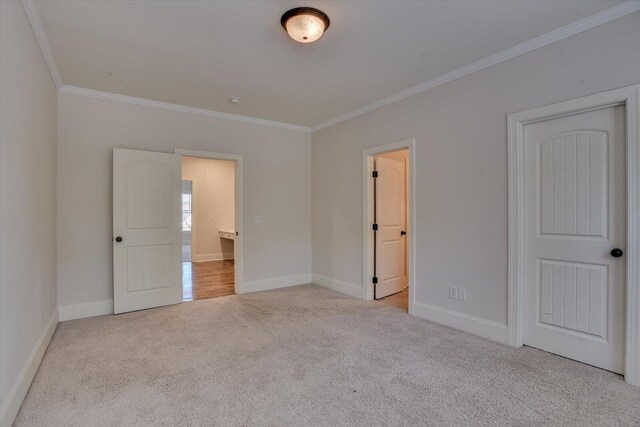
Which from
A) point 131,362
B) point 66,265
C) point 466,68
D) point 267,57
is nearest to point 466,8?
point 466,68

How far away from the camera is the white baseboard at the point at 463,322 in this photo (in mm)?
2998

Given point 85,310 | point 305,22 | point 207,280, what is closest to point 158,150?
point 85,310

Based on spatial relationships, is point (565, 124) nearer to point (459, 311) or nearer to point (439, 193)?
point (439, 193)

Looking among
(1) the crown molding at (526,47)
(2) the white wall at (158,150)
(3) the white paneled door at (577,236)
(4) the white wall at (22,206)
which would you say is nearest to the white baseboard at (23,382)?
(4) the white wall at (22,206)

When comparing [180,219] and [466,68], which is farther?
[180,219]

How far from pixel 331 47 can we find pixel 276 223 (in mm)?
2932

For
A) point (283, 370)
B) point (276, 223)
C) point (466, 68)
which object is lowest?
point (283, 370)

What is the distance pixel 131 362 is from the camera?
2623mm

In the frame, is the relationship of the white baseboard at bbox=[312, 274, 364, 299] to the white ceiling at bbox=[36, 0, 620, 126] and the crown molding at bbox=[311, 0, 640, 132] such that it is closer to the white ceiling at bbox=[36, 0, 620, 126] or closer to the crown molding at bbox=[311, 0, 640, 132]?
the crown molding at bbox=[311, 0, 640, 132]

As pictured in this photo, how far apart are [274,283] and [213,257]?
3.55 m

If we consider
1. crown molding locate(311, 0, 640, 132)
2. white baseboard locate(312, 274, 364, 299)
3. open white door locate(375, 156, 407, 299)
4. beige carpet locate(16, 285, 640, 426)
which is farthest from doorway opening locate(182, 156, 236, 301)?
crown molding locate(311, 0, 640, 132)

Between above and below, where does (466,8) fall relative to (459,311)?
above

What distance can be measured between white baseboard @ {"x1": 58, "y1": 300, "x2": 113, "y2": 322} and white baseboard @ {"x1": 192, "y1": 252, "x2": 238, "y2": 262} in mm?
3992

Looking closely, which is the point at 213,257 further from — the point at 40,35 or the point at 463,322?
the point at 463,322
